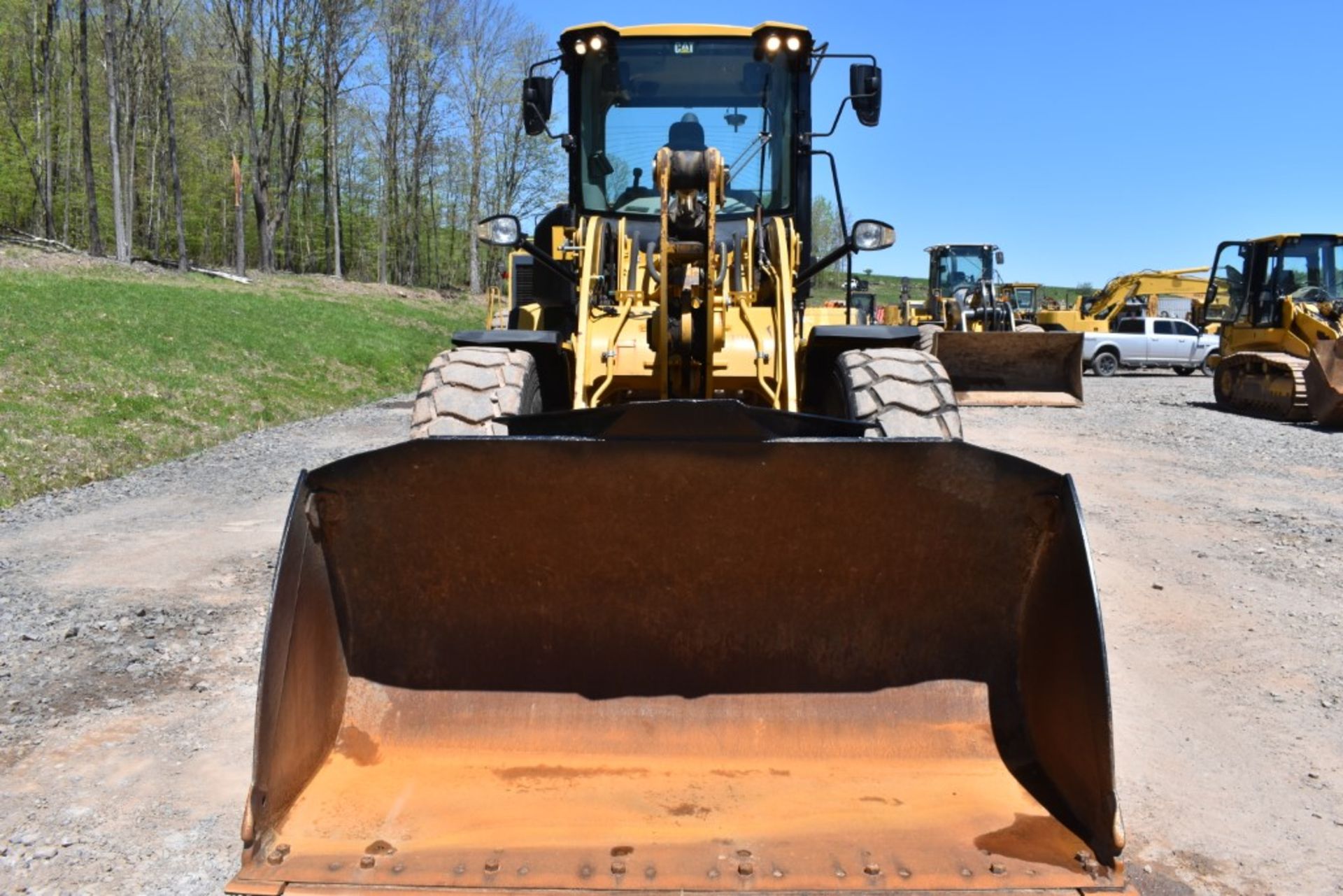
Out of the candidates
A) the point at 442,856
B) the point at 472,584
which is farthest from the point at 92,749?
the point at 442,856

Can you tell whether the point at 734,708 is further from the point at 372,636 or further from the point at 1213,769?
the point at 1213,769

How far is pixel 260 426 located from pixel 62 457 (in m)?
4.03

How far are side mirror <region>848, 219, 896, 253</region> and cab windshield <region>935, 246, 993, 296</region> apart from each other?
24494 mm

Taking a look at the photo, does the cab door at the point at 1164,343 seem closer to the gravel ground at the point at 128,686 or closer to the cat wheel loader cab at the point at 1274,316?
the cat wheel loader cab at the point at 1274,316

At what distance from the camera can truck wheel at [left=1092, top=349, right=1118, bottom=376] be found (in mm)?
28469

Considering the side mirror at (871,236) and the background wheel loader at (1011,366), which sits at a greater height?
the side mirror at (871,236)

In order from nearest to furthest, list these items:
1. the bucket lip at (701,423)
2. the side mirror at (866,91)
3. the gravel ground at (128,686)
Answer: the bucket lip at (701,423), the gravel ground at (128,686), the side mirror at (866,91)

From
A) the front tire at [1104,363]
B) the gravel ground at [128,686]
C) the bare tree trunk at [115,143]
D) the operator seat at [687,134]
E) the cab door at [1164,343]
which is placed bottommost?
the gravel ground at [128,686]

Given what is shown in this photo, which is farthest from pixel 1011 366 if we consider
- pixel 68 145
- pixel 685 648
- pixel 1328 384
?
pixel 68 145

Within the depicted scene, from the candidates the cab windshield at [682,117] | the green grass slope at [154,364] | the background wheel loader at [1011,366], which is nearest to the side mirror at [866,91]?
the cab windshield at [682,117]

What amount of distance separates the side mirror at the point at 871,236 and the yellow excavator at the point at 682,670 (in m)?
2.58

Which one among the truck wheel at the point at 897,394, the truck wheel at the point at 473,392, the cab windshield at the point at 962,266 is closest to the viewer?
the truck wheel at the point at 897,394

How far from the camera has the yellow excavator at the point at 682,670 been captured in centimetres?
264

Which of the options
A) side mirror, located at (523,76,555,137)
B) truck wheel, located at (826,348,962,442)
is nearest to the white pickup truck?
side mirror, located at (523,76,555,137)
